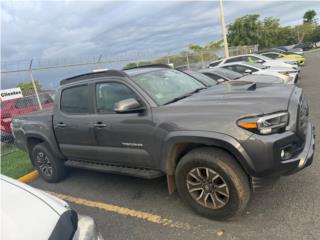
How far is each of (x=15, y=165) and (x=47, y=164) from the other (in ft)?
6.28

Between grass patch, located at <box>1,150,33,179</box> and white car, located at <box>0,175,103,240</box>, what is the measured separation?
4412 mm

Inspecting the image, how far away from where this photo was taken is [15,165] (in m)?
6.88

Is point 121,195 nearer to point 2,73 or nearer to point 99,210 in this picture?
point 99,210

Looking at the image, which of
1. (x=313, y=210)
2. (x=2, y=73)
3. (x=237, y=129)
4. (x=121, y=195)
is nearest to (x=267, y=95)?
(x=237, y=129)

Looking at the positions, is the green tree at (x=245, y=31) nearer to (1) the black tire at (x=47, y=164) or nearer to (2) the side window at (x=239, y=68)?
(2) the side window at (x=239, y=68)

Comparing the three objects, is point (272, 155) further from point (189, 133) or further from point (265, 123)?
point (189, 133)

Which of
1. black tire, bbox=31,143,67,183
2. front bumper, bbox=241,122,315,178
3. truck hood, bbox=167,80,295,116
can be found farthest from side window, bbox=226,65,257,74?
front bumper, bbox=241,122,315,178

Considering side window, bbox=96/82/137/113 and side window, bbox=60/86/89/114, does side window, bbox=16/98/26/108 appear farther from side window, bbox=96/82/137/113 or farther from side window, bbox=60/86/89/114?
side window, bbox=96/82/137/113

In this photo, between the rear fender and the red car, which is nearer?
the rear fender

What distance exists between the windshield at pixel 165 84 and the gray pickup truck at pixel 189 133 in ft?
0.05

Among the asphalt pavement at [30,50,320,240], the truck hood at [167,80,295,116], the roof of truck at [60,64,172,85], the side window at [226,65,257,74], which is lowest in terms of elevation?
the asphalt pavement at [30,50,320,240]

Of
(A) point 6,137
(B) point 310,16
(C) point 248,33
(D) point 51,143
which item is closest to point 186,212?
(D) point 51,143

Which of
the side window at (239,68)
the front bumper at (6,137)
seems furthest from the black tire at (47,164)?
the side window at (239,68)

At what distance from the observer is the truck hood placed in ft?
10.1
